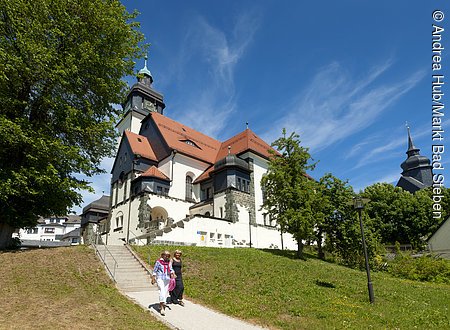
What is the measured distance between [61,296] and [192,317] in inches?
168

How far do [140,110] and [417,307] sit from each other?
42737mm

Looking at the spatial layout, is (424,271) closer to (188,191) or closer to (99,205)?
(188,191)

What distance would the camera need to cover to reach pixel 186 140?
120 ft

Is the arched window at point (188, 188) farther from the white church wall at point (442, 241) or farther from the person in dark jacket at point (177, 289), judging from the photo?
the white church wall at point (442, 241)

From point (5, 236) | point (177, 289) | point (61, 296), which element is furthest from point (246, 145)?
point (61, 296)

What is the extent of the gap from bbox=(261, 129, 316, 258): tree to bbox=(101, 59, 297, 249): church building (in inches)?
211

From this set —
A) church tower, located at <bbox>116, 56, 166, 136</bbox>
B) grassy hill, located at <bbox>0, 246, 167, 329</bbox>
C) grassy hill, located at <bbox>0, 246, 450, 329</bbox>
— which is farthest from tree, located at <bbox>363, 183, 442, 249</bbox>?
grassy hill, located at <bbox>0, 246, 167, 329</bbox>

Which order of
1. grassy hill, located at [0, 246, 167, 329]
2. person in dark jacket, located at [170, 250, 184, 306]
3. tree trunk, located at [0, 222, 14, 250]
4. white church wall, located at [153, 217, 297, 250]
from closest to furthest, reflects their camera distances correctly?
1. grassy hill, located at [0, 246, 167, 329]
2. person in dark jacket, located at [170, 250, 184, 306]
3. tree trunk, located at [0, 222, 14, 250]
4. white church wall, located at [153, 217, 297, 250]

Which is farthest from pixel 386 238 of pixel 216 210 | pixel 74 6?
pixel 74 6

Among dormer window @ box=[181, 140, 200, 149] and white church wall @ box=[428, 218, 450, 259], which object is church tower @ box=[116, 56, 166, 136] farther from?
white church wall @ box=[428, 218, 450, 259]

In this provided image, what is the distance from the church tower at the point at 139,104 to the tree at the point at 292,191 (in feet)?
87.3

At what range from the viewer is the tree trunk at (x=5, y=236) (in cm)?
1603

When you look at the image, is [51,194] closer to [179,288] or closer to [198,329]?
[179,288]

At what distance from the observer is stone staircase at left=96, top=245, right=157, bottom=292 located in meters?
12.0
